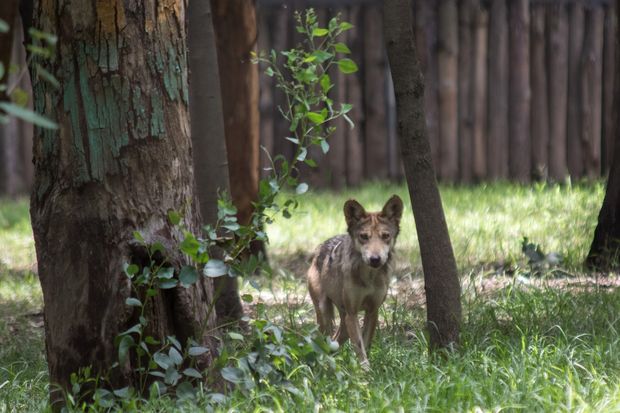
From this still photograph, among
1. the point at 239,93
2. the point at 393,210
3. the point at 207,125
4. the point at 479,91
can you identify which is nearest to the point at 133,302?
the point at 393,210

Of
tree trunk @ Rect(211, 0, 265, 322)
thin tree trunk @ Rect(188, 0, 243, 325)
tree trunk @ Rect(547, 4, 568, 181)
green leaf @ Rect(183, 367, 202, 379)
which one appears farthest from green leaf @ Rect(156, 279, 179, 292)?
tree trunk @ Rect(547, 4, 568, 181)

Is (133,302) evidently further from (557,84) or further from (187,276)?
(557,84)

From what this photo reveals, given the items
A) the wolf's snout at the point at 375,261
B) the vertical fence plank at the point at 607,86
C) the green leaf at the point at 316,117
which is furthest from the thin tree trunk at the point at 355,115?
the green leaf at the point at 316,117

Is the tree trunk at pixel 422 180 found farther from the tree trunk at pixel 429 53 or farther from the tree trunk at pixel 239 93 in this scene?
the tree trunk at pixel 429 53

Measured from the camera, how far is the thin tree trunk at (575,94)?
14453 mm

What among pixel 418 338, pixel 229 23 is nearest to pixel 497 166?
pixel 229 23

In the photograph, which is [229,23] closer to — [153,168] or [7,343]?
[7,343]

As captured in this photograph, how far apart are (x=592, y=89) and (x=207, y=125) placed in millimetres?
8381

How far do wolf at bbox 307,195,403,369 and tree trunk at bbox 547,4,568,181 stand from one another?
7827mm

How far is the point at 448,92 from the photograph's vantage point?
14.4m

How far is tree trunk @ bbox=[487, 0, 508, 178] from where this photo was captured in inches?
560

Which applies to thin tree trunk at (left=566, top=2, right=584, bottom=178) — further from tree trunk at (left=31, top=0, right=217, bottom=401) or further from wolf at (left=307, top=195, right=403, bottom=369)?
tree trunk at (left=31, top=0, right=217, bottom=401)

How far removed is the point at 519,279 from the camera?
8.29 metres

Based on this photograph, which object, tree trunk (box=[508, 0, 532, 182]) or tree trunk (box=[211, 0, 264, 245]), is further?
tree trunk (box=[508, 0, 532, 182])
